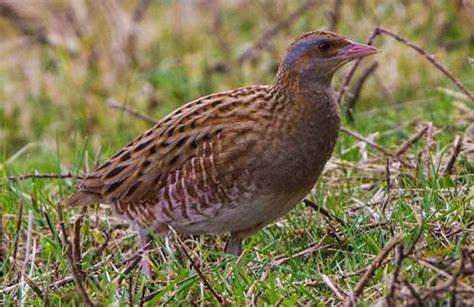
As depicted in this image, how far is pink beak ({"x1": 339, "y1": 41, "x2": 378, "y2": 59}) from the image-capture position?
16.4 feet

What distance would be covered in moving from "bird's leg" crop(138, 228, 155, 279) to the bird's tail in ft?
1.03

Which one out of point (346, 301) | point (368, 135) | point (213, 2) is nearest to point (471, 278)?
point (346, 301)

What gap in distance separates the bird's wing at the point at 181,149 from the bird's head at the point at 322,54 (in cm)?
24

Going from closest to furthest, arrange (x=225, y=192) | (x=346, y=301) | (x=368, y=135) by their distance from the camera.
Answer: (x=346, y=301) → (x=225, y=192) → (x=368, y=135)

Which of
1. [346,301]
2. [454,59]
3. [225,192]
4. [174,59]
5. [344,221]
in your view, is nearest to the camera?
[346,301]

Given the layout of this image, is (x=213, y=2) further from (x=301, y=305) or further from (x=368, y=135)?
(x=301, y=305)

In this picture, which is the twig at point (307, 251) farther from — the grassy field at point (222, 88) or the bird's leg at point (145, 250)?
the bird's leg at point (145, 250)

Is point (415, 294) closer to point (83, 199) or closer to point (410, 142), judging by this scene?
point (83, 199)

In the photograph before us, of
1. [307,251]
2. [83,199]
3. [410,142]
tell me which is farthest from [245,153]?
[410,142]

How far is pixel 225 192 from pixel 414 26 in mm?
4998

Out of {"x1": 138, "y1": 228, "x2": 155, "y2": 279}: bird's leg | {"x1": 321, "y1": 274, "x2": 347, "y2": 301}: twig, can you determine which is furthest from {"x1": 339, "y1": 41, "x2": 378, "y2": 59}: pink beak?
{"x1": 138, "y1": 228, "x2": 155, "y2": 279}: bird's leg

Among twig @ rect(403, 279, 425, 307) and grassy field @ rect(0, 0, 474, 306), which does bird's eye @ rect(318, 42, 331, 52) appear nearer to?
grassy field @ rect(0, 0, 474, 306)

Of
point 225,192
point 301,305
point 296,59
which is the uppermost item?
point 296,59

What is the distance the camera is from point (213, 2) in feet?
36.3
